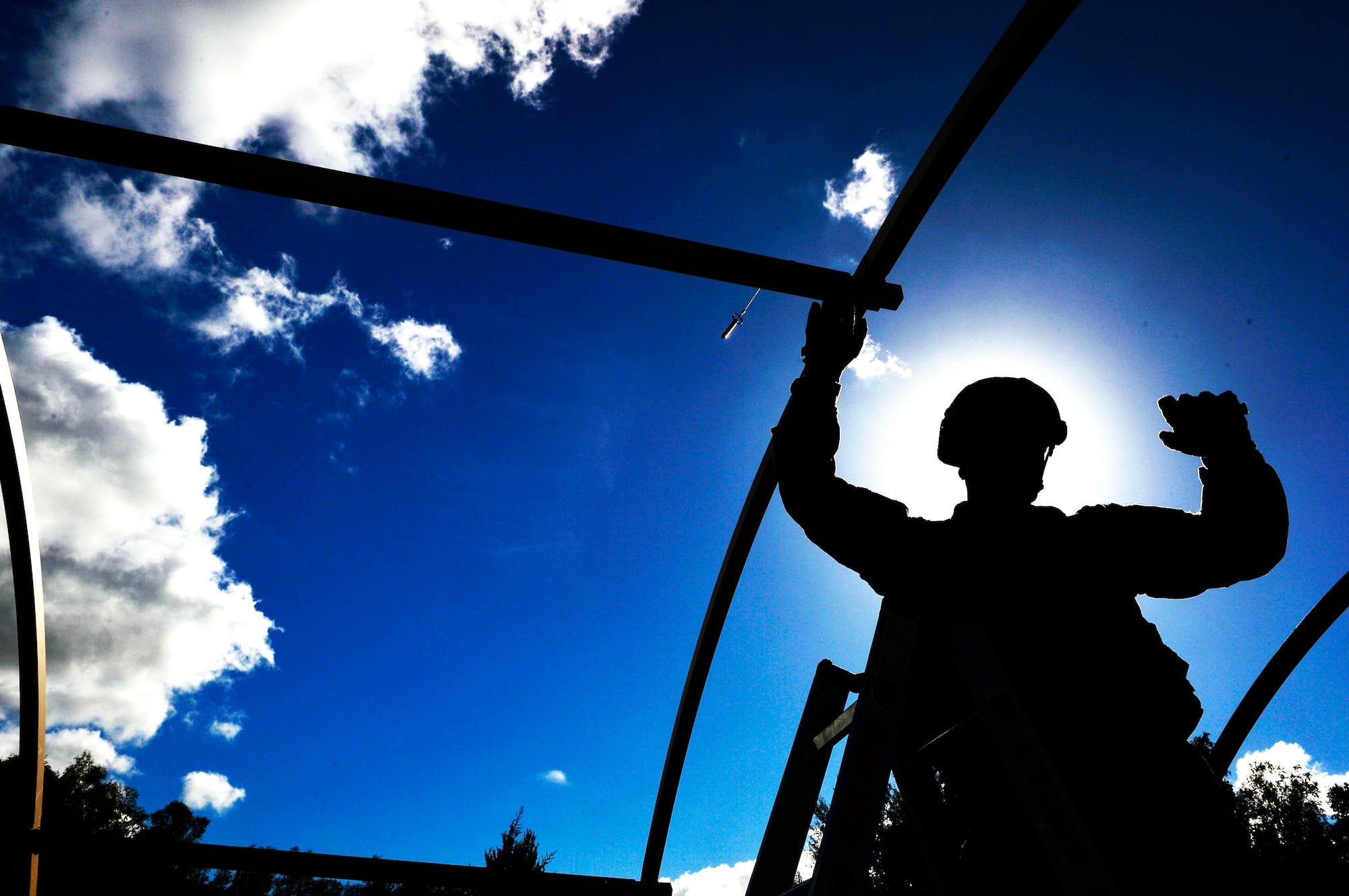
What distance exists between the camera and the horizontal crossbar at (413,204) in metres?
3.50

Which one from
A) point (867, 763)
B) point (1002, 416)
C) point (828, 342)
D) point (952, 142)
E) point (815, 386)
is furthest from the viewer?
point (952, 142)

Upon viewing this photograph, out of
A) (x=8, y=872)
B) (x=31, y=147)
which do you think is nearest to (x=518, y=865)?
(x=8, y=872)

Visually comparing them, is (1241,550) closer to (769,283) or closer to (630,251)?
(769,283)

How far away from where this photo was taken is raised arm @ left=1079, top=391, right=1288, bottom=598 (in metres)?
2.29

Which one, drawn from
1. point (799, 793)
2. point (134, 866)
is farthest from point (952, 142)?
point (134, 866)

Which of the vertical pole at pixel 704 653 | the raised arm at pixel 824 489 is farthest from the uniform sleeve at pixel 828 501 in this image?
the vertical pole at pixel 704 653

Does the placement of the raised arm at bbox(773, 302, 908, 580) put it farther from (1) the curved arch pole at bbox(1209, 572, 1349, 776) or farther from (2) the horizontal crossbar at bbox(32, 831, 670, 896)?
(1) the curved arch pole at bbox(1209, 572, 1349, 776)

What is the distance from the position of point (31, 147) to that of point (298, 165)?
149 cm

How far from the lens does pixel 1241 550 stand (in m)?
2.28

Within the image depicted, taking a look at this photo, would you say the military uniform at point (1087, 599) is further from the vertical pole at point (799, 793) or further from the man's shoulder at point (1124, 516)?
the vertical pole at point (799, 793)

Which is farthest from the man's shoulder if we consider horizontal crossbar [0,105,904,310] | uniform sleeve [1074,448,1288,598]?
horizontal crossbar [0,105,904,310]

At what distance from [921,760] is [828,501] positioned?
1088 millimetres

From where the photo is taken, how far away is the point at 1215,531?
2.31 metres

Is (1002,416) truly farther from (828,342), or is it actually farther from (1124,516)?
(828,342)
